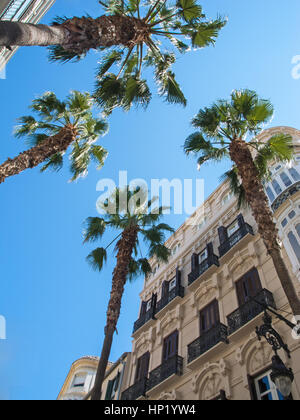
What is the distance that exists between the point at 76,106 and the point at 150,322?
12.6 meters

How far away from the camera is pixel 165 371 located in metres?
14.6

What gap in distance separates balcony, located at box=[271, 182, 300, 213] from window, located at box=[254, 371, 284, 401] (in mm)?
7021

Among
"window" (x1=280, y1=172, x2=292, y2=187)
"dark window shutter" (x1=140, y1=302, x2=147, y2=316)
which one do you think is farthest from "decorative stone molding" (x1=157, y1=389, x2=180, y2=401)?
"window" (x1=280, y1=172, x2=292, y2=187)

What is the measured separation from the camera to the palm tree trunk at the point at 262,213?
7476mm

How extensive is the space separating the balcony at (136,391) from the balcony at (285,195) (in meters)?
10.3

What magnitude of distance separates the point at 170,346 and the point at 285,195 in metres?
9.33

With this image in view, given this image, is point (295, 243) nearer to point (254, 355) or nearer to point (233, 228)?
point (254, 355)

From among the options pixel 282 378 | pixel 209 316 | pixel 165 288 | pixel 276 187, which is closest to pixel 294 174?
pixel 276 187

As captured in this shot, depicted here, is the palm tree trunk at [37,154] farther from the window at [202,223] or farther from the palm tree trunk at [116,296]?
the window at [202,223]

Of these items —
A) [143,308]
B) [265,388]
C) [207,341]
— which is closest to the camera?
[265,388]

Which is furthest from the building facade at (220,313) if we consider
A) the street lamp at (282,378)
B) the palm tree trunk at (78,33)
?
the palm tree trunk at (78,33)

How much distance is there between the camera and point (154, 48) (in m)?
12.1
